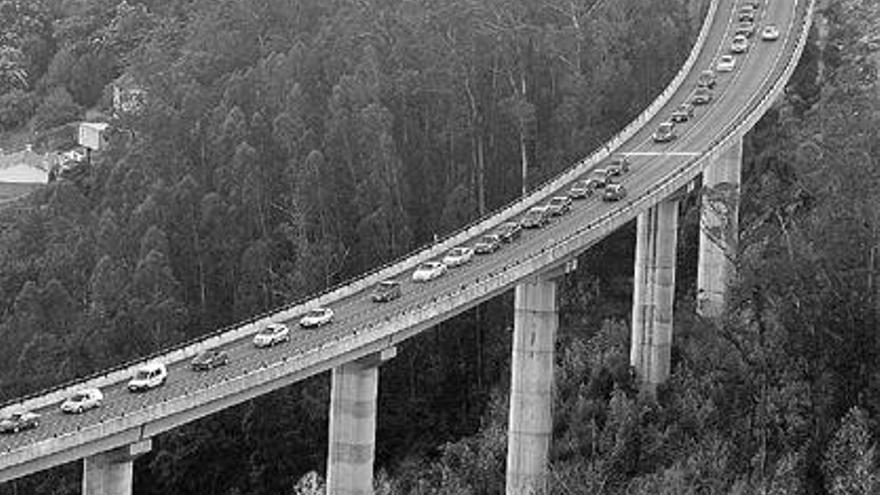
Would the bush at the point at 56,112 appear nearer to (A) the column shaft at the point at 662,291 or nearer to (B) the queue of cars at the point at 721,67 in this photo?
(B) the queue of cars at the point at 721,67

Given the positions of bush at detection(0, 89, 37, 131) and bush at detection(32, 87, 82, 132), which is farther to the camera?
bush at detection(0, 89, 37, 131)

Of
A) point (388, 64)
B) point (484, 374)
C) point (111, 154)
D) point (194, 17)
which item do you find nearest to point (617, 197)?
point (484, 374)

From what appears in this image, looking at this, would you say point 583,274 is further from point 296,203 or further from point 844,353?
point 844,353

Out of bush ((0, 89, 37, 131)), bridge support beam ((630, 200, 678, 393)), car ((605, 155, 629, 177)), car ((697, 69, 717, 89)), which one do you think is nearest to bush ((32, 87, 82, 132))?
bush ((0, 89, 37, 131))

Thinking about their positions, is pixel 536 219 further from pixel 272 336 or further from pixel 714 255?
pixel 272 336

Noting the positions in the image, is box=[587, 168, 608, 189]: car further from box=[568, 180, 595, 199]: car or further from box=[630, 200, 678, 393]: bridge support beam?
box=[630, 200, 678, 393]: bridge support beam

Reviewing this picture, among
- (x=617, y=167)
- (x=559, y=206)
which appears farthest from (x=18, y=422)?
(x=617, y=167)
